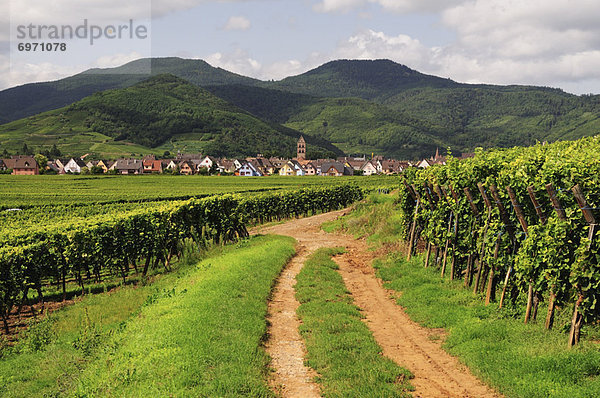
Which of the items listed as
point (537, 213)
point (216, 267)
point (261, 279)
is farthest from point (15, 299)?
point (537, 213)

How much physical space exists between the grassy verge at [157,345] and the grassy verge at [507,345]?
436 cm

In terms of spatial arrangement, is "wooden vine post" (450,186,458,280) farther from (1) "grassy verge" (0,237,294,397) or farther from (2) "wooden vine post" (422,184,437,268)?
(1) "grassy verge" (0,237,294,397)

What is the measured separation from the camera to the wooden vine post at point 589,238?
31.1 ft

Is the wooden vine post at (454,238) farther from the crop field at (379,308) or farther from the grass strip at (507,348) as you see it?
the grass strip at (507,348)

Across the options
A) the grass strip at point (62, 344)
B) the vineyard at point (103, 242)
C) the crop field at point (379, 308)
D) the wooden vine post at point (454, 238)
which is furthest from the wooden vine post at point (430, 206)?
the vineyard at point (103, 242)

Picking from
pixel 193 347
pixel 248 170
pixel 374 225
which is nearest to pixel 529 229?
pixel 193 347

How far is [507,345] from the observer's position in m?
10.0

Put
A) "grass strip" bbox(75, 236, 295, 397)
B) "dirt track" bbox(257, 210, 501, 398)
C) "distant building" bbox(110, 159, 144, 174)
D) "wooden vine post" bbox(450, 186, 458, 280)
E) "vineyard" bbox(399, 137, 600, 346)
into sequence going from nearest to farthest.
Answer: "grass strip" bbox(75, 236, 295, 397)
"dirt track" bbox(257, 210, 501, 398)
"vineyard" bbox(399, 137, 600, 346)
"wooden vine post" bbox(450, 186, 458, 280)
"distant building" bbox(110, 159, 144, 174)

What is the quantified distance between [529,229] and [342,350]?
5.12 m

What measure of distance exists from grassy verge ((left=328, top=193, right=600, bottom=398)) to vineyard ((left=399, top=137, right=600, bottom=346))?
0.41 metres

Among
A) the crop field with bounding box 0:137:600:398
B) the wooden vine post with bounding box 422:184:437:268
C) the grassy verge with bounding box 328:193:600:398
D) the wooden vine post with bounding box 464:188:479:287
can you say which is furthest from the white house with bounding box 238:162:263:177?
the grassy verge with bounding box 328:193:600:398

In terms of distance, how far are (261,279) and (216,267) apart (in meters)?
2.84

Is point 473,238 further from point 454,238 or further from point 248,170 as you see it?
point 248,170

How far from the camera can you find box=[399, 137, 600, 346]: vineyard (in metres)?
9.64
